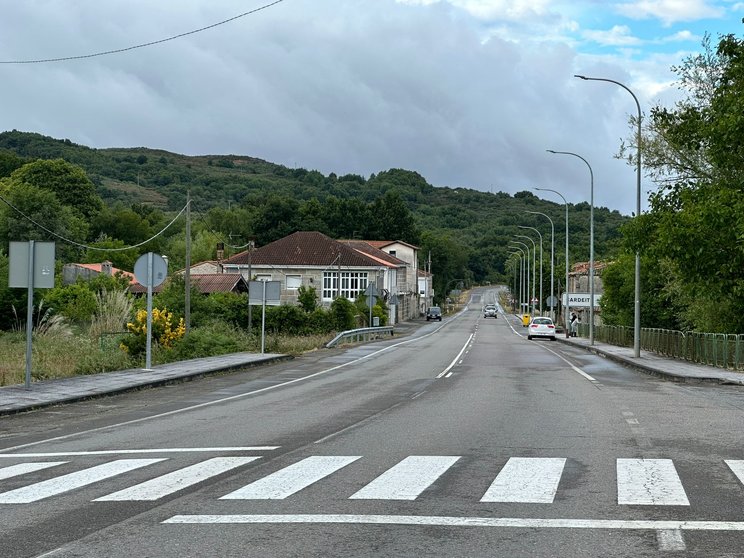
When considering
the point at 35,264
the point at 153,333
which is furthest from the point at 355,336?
the point at 35,264

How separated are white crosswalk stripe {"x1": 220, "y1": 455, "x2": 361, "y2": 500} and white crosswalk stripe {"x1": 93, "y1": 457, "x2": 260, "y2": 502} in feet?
1.97

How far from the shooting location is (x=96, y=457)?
35.7 ft

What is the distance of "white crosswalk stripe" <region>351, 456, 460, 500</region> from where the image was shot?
27.3 feet

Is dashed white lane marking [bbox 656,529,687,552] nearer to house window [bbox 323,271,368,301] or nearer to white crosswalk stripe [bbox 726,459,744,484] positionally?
white crosswalk stripe [bbox 726,459,744,484]

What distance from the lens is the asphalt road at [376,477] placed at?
6664mm

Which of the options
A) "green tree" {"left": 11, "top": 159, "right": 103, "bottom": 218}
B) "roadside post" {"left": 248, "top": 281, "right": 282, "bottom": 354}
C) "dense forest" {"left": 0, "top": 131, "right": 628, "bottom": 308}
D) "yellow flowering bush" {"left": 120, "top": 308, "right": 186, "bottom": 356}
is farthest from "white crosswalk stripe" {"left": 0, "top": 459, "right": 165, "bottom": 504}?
"green tree" {"left": 11, "top": 159, "right": 103, "bottom": 218}

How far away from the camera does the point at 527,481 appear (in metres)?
9.02

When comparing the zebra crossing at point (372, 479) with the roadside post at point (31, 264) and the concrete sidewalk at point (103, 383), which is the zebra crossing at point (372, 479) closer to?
the concrete sidewalk at point (103, 383)

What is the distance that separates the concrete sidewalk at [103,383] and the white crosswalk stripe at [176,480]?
6730 mm

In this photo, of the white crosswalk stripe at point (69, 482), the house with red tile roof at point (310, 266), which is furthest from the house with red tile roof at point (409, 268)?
the white crosswalk stripe at point (69, 482)

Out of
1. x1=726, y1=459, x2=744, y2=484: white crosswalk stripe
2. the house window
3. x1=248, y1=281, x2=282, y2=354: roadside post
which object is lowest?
x1=726, y1=459, x2=744, y2=484: white crosswalk stripe

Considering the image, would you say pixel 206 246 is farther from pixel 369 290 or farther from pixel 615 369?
pixel 615 369

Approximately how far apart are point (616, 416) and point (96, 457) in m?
8.35

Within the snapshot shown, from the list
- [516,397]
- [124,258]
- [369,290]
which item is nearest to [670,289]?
[369,290]
